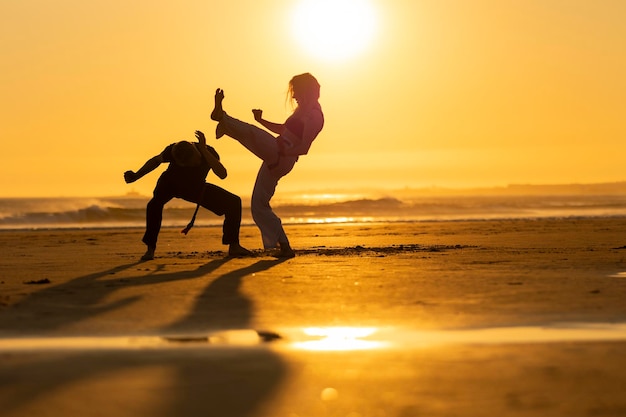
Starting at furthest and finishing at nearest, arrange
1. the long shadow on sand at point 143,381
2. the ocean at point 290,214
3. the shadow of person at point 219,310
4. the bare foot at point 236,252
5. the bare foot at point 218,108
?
the ocean at point 290,214, the bare foot at point 236,252, the bare foot at point 218,108, the shadow of person at point 219,310, the long shadow on sand at point 143,381

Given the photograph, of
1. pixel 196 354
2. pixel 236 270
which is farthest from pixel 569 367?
pixel 236 270

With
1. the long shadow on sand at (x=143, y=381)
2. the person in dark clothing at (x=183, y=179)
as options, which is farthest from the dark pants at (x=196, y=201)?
the long shadow on sand at (x=143, y=381)

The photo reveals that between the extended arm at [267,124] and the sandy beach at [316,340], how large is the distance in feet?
6.68

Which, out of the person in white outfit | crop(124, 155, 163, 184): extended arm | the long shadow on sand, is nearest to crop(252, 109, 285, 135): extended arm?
the person in white outfit

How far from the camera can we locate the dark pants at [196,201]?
11.1 metres

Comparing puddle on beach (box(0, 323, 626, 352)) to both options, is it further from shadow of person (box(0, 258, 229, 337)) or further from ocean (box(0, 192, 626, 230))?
ocean (box(0, 192, 626, 230))

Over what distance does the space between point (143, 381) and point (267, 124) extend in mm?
7328

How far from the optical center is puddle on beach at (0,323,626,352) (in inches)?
192

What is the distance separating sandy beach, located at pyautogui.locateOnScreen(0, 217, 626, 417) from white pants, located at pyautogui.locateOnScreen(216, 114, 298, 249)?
1.49 metres

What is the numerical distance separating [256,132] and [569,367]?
7017 millimetres

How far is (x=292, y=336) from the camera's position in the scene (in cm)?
518

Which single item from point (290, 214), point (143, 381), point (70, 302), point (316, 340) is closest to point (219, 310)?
point (70, 302)

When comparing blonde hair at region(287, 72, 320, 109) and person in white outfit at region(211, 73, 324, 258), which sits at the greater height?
blonde hair at region(287, 72, 320, 109)

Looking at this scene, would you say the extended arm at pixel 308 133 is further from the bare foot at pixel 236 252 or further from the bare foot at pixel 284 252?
the bare foot at pixel 236 252
